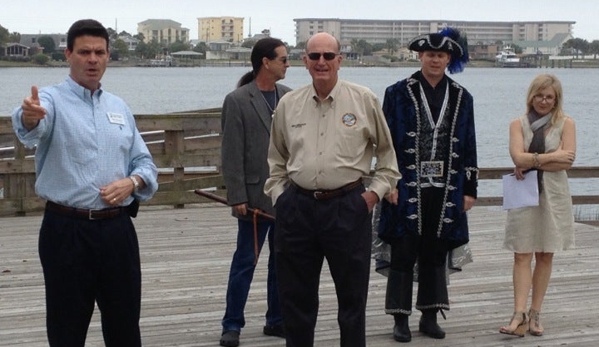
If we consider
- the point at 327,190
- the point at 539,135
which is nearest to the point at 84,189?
the point at 327,190

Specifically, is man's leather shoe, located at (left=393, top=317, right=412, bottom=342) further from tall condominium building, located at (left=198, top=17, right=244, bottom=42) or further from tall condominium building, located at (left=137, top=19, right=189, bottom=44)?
tall condominium building, located at (left=198, top=17, right=244, bottom=42)

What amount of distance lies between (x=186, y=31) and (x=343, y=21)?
25104mm

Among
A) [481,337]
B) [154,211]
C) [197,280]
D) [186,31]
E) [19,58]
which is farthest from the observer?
[186,31]

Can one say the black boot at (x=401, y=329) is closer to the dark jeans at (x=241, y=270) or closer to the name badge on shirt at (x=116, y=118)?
the dark jeans at (x=241, y=270)

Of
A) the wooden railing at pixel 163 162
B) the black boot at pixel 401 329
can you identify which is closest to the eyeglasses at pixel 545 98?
the black boot at pixel 401 329

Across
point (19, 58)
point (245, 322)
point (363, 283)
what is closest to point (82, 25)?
point (363, 283)

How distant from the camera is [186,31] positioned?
534 feet

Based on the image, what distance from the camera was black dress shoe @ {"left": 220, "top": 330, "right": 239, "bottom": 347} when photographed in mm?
5953

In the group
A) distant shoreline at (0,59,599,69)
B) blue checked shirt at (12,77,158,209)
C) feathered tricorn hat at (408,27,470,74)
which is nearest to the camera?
blue checked shirt at (12,77,158,209)

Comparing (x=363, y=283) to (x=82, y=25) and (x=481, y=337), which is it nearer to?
(x=481, y=337)

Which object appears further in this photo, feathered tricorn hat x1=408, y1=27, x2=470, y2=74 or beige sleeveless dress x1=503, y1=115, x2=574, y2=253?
beige sleeveless dress x1=503, y1=115, x2=574, y2=253

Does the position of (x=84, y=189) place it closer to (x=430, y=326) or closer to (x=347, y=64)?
(x=430, y=326)

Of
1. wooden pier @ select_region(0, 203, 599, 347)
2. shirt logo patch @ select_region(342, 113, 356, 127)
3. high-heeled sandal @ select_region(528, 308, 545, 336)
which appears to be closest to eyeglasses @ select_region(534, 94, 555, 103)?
high-heeled sandal @ select_region(528, 308, 545, 336)

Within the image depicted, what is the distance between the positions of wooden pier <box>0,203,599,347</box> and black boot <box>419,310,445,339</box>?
47 millimetres
